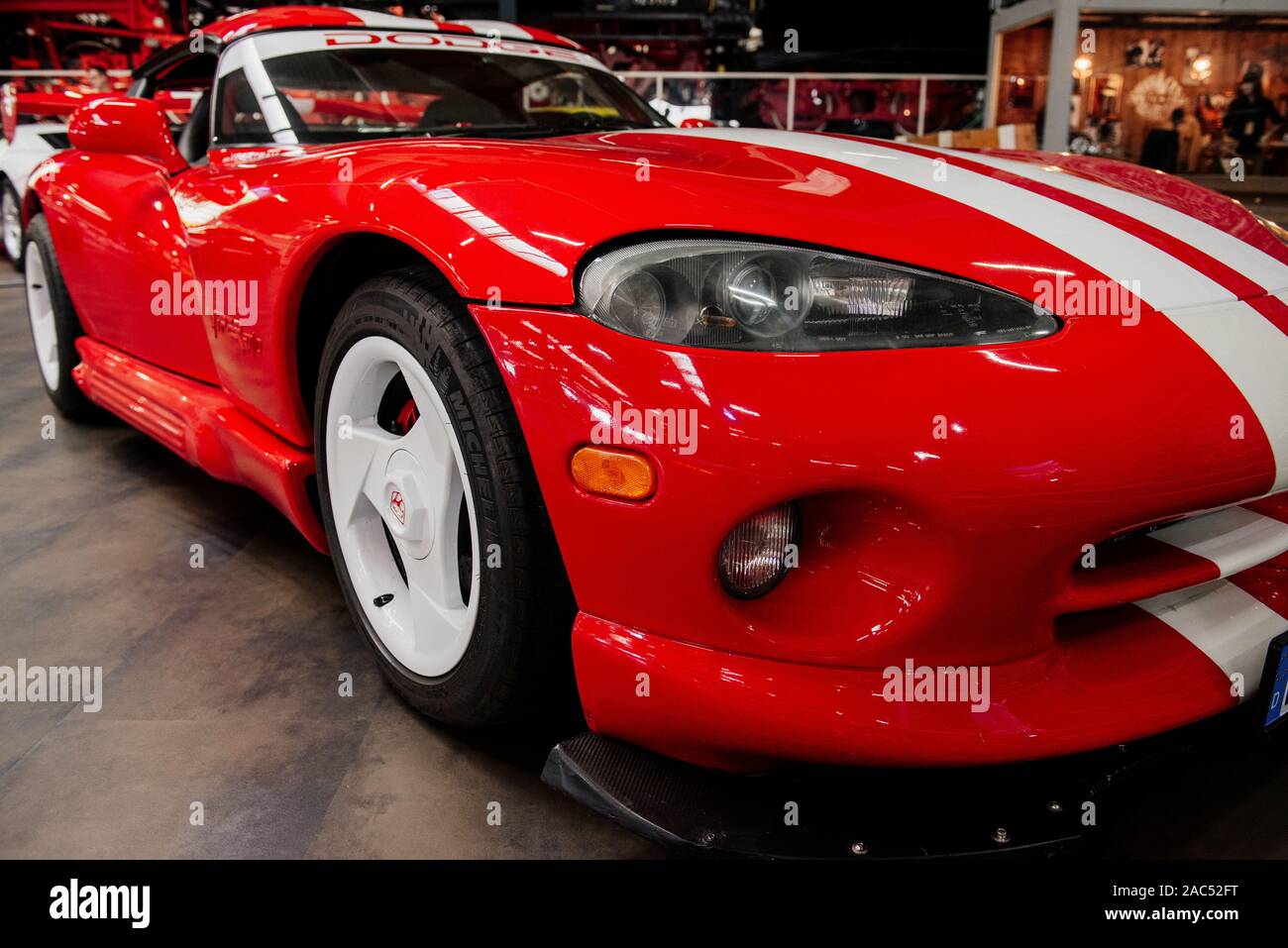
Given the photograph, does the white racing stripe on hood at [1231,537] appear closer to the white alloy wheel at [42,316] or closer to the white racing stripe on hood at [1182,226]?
the white racing stripe on hood at [1182,226]

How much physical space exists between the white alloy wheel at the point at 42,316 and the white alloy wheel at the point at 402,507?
1.87 m

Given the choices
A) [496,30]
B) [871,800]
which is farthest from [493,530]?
[496,30]

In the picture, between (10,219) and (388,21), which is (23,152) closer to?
(10,219)

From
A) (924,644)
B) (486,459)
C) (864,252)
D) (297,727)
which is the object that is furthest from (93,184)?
(924,644)

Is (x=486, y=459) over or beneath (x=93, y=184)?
beneath

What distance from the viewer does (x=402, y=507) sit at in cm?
136

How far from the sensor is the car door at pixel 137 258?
1.91 metres

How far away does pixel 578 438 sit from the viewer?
1028 millimetres

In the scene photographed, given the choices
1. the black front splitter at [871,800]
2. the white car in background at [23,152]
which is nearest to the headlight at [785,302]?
the black front splitter at [871,800]

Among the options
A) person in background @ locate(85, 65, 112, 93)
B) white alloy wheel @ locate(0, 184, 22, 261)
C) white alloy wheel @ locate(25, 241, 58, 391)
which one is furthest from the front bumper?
person in background @ locate(85, 65, 112, 93)

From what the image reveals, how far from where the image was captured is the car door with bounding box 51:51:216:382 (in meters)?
1.91
